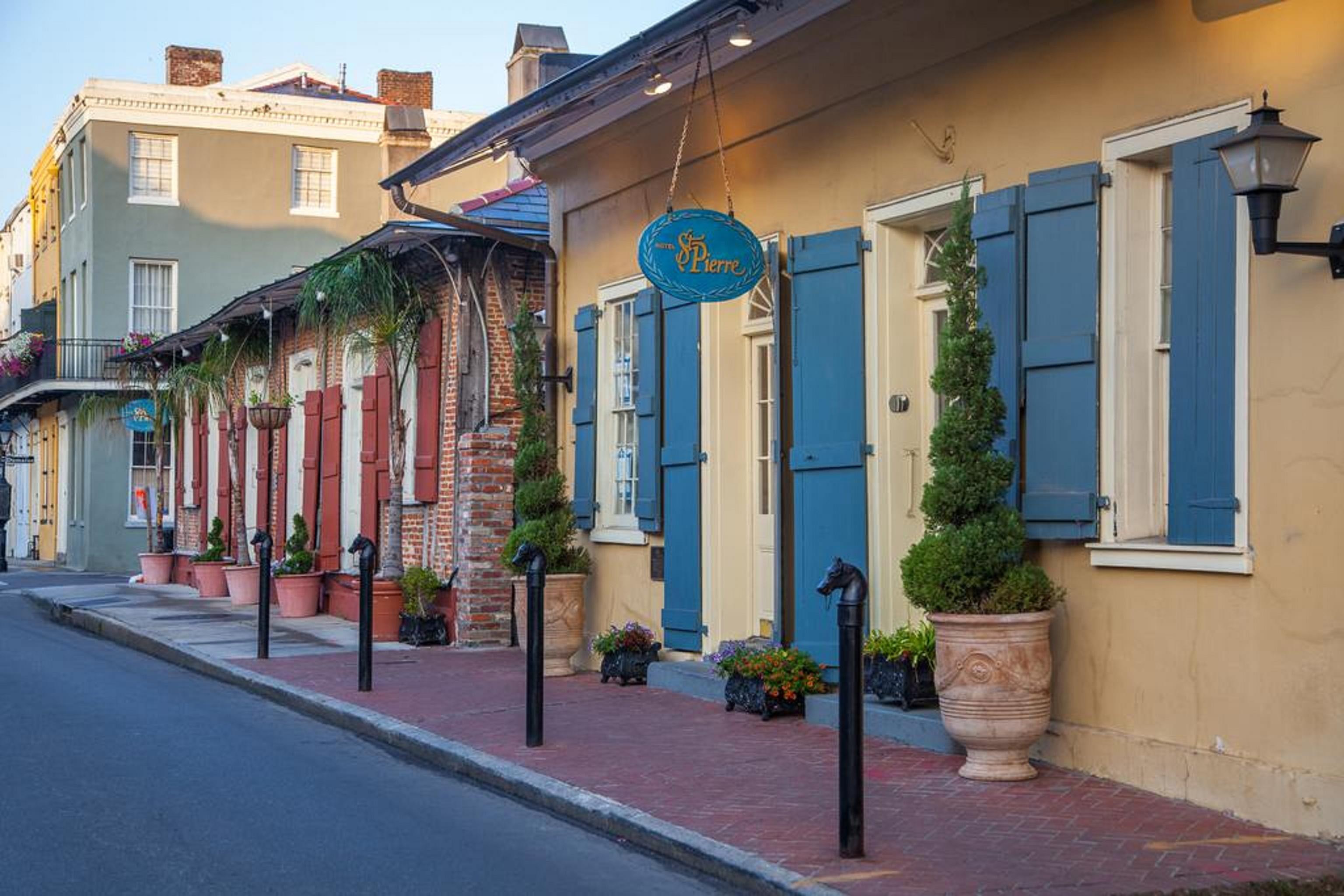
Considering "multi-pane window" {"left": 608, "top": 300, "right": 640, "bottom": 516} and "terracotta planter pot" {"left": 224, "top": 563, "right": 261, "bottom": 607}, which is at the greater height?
"multi-pane window" {"left": 608, "top": 300, "right": 640, "bottom": 516}

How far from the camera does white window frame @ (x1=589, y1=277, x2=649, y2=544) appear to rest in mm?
12922

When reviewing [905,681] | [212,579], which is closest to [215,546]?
[212,579]

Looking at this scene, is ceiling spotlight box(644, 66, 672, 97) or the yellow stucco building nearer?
the yellow stucco building

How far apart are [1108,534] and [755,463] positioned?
3.82 metres

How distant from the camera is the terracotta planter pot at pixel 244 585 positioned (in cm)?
2095

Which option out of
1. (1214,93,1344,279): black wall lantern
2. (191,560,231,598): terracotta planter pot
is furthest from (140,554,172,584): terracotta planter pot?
(1214,93,1344,279): black wall lantern

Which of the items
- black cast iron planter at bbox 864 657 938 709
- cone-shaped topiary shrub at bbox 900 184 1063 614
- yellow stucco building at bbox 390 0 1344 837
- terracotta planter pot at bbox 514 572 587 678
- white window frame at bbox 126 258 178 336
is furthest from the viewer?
white window frame at bbox 126 258 178 336

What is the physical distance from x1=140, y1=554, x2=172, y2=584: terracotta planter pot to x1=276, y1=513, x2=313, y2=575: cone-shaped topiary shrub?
695 cm

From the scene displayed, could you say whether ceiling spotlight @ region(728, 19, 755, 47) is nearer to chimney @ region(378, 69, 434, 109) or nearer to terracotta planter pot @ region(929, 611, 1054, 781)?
terracotta planter pot @ region(929, 611, 1054, 781)

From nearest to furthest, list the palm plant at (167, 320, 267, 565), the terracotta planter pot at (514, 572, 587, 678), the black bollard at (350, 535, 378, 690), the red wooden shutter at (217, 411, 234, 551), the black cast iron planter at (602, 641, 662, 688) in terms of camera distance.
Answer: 1. the black bollard at (350, 535, 378, 690)
2. the black cast iron planter at (602, 641, 662, 688)
3. the terracotta planter pot at (514, 572, 587, 678)
4. the palm plant at (167, 320, 267, 565)
5. the red wooden shutter at (217, 411, 234, 551)

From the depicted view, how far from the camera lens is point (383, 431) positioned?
17312 millimetres

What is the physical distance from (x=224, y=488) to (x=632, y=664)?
14382 millimetres

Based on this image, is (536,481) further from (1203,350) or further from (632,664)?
(1203,350)

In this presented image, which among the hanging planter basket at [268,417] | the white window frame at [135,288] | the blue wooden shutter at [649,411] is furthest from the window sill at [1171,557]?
the white window frame at [135,288]
